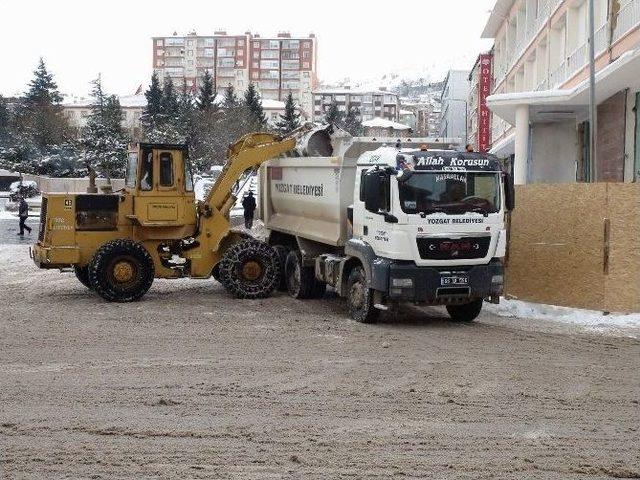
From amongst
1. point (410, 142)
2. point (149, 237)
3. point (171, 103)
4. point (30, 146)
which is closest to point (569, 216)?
point (410, 142)

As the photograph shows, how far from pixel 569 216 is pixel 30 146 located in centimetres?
5808

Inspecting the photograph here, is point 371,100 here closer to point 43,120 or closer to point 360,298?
point 43,120

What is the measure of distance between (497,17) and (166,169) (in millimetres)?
32404

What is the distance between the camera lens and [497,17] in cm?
4369

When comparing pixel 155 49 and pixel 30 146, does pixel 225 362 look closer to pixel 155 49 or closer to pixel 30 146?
pixel 30 146

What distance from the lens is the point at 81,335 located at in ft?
38.7

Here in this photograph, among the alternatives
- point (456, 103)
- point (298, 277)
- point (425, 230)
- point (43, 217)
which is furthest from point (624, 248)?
point (456, 103)

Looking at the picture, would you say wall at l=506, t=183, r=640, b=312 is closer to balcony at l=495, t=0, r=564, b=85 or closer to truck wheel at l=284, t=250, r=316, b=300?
truck wheel at l=284, t=250, r=316, b=300

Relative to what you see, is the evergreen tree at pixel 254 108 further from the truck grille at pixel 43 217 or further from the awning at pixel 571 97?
the truck grille at pixel 43 217

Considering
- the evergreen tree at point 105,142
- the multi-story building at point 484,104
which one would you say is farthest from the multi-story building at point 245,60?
the multi-story building at point 484,104

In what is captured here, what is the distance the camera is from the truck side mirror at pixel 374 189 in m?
12.3

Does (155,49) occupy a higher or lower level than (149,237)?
higher

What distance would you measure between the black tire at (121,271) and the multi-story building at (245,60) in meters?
133

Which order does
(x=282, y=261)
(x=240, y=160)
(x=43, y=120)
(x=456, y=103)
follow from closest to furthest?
1. (x=240, y=160)
2. (x=282, y=261)
3. (x=43, y=120)
4. (x=456, y=103)
